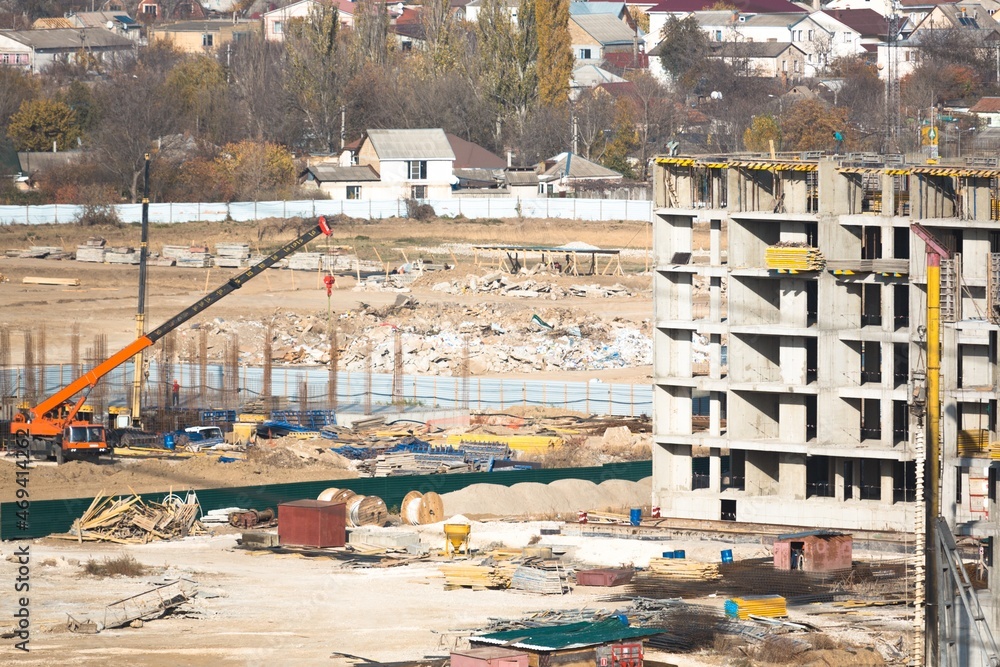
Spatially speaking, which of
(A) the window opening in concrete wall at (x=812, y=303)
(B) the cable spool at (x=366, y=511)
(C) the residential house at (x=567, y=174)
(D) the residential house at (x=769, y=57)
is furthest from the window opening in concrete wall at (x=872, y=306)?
(D) the residential house at (x=769, y=57)

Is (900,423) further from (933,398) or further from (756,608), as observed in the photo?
(933,398)

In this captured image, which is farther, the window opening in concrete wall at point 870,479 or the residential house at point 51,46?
the residential house at point 51,46

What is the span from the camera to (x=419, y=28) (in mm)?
192750

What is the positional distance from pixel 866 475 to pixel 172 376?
92.7 feet

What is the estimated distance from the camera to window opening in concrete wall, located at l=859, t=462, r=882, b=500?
4966 cm

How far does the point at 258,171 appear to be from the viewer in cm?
12588

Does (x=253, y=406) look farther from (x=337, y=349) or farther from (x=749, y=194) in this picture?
(x=749, y=194)

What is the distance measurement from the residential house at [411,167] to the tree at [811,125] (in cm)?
2301

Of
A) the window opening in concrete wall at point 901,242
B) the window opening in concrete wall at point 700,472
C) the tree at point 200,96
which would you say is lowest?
the window opening in concrete wall at point 700,472

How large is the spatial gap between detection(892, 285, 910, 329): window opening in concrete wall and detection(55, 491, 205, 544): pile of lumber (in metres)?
18.2

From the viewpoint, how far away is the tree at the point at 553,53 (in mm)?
145375

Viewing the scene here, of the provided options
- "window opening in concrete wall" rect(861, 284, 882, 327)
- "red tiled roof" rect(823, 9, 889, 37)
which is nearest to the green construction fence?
"window opening in concrete wall" rect(861, 284, 882, 327)

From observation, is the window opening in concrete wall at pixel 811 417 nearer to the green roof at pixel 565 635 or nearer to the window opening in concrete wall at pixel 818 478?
the window opening in concrete wall at pixel 818 478

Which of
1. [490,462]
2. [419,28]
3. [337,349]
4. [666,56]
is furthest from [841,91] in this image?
[490,462]
